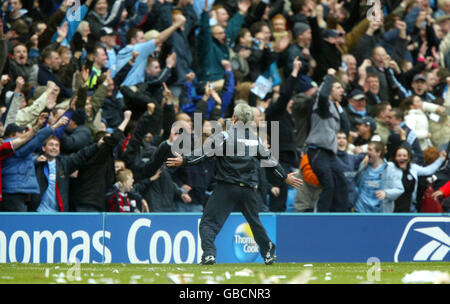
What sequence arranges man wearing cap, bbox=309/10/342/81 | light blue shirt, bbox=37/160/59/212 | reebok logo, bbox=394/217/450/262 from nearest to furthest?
light blue shirt, bbox=37/160/59/212 < reebok logo, bbox=394/217/450/262 < man wearing cap, bbox=309/10/342/81

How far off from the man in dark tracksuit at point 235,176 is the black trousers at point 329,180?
2.92 meters

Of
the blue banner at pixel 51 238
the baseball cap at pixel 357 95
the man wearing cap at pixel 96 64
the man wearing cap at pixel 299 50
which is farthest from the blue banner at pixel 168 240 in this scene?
the man wearing cap at pixel 299 50

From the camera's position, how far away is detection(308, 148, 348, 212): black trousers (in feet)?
53.4

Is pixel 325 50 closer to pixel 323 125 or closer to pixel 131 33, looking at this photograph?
pixel 323 125

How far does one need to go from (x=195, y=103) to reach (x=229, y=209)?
595 cm

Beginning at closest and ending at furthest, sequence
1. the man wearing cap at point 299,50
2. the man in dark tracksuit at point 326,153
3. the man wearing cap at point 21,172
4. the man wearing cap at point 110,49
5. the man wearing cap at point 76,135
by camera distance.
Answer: the man wearing cap at point 21,172
the man wearing cap at point 76,135
the man in dark tracksuit at point 326,153
the man wearing cap at point 110,49
the man wearing cap at point 299,50

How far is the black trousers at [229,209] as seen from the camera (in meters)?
13.2

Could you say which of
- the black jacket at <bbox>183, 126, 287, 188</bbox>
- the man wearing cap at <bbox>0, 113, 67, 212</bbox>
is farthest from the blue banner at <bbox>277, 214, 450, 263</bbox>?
the man wearing cap at <bbox>0, 113, 67, 212</bbox>

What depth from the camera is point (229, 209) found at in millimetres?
13336

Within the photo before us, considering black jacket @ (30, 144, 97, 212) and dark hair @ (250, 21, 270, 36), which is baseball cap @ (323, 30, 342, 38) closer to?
dark hair @ (250, 21, 270, 36)

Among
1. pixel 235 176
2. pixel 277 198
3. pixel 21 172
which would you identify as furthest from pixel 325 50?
pixel 21 172

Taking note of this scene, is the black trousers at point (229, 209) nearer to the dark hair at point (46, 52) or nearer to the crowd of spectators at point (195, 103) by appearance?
the crowd of spectators at point (195, 103)

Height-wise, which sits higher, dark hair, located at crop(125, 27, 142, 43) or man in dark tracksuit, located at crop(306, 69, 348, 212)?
dark hair, located at crop(125, 27, 142, 43)

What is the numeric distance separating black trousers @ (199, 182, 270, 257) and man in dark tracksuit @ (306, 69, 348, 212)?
3.13 meters
